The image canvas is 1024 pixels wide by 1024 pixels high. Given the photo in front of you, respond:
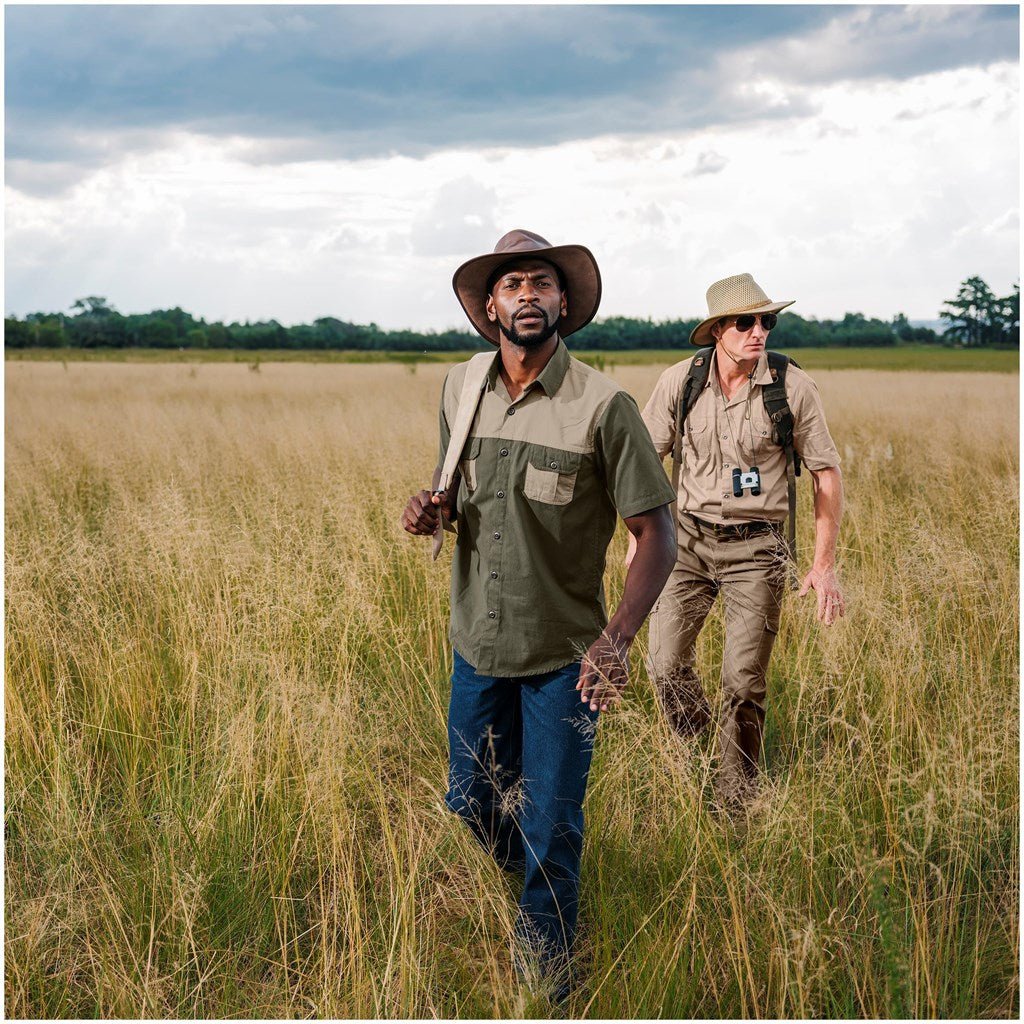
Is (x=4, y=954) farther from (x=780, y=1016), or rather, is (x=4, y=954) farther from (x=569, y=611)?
(x=780, y=1016)

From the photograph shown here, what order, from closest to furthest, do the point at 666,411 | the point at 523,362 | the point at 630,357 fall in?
the point at 523,362 → the point at 666,411 → the point at 630,357

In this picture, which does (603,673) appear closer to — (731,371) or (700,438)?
(700,438)

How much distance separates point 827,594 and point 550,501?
143cm

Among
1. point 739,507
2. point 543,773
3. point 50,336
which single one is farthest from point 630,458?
point 50,336

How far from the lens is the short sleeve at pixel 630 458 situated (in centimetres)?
234

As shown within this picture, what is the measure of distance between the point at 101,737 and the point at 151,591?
122cm

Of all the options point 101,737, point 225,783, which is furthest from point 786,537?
point 101,737

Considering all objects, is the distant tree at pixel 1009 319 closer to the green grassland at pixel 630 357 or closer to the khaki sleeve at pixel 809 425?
the green grassland at pixel 630 357

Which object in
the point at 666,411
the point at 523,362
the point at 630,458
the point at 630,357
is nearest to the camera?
the point at 630,458

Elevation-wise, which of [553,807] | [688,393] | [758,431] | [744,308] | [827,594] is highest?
[744,308]

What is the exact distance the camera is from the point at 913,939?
2430 millimetres

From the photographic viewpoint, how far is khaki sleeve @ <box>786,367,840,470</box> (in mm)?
3404

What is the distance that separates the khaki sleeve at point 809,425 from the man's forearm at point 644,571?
4.10 feet

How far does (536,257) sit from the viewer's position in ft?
8.15
